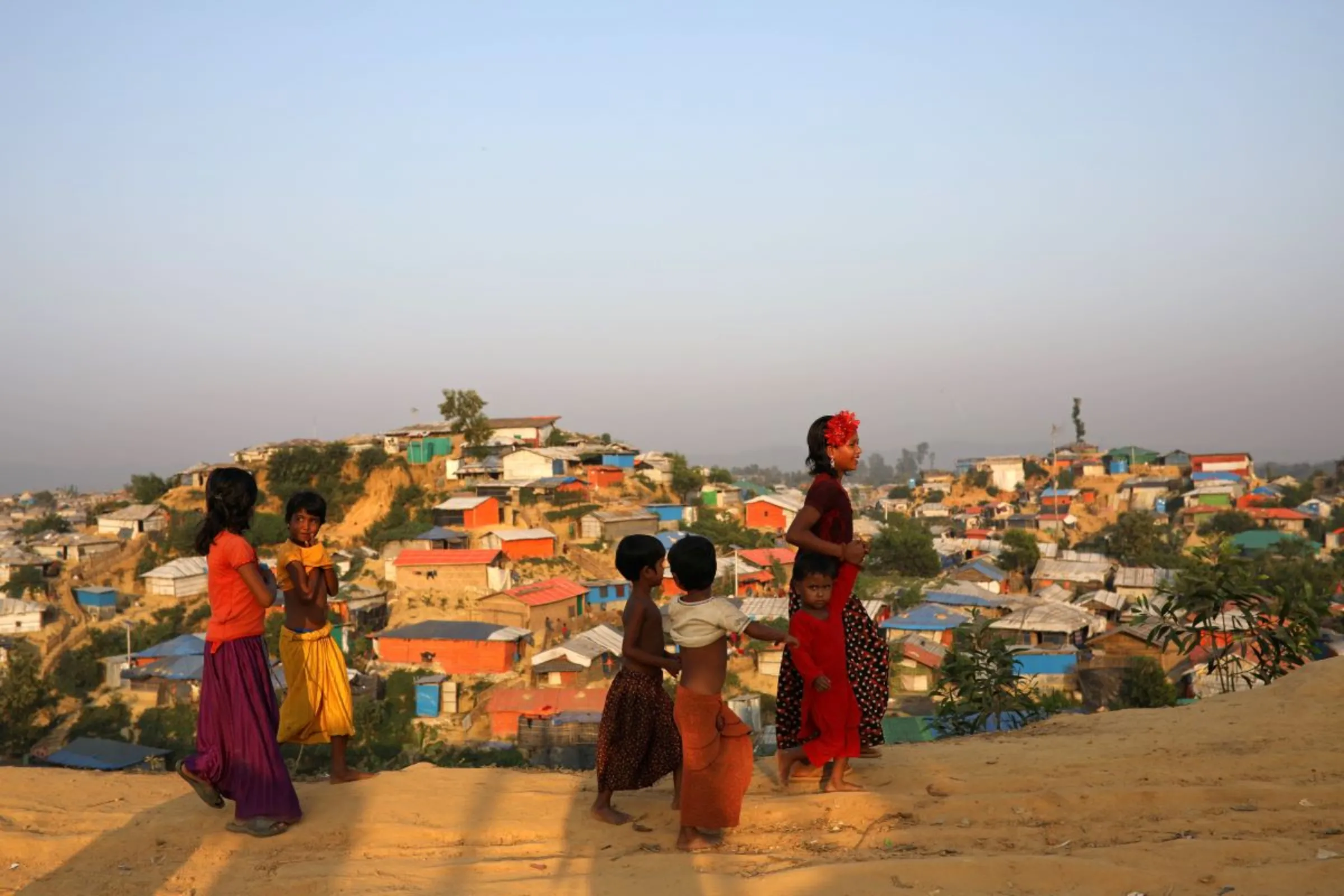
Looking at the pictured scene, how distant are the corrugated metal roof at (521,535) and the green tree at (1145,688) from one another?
18571 millimetres

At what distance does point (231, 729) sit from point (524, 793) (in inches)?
50.6

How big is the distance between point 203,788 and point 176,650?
2208cm

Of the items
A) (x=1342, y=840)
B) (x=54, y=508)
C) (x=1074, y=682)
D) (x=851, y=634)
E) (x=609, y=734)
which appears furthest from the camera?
(x=54, y=508)

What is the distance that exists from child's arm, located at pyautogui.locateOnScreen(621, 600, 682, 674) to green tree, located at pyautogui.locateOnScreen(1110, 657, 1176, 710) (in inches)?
581

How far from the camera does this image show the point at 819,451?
4395 millimetres

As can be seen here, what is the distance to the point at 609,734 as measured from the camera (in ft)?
13.4

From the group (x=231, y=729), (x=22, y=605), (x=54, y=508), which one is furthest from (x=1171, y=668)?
(x=54, y=508)

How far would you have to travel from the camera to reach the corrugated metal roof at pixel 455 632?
77.5 feet

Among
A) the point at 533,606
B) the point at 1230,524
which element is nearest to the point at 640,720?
the point at 533,606

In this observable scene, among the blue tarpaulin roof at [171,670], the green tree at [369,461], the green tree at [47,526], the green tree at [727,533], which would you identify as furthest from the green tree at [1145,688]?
the green tree at [47,526]

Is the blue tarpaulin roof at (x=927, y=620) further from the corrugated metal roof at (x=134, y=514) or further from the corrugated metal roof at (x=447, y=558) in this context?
the corrugated metal roof at (x=134, y=514)

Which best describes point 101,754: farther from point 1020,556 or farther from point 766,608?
point 1020,556

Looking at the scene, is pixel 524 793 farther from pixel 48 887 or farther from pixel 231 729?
pixel 48 887

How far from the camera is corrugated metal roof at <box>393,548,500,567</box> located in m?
29.4
